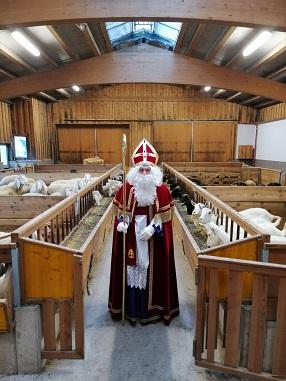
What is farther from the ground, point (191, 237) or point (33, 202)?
point (33, 202)

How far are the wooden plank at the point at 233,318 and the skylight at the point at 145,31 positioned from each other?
796cm

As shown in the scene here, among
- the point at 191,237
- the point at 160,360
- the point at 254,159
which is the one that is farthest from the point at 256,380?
the point at 254,159

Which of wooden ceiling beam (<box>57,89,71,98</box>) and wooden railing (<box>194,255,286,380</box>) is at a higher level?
wooden ceiling beam (<box>57,89,71,98</box>)

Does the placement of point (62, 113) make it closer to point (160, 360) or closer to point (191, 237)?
point (191, 237)

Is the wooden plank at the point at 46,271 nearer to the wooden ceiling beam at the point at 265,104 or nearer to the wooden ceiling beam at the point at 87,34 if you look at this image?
the wooden ceiling beam at the point at 87,34

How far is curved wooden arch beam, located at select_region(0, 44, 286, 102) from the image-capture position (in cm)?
743

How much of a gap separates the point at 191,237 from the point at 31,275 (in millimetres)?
1850

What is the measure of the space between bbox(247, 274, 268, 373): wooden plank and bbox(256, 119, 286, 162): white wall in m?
8.80

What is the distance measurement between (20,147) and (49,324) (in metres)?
9.33

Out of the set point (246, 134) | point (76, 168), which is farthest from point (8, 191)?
point (246, 134)

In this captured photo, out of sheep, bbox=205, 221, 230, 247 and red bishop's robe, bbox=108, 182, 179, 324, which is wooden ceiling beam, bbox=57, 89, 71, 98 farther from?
sheep, bbox=205, 221, 230, 247

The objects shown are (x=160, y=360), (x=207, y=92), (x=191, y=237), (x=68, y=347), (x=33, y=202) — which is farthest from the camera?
(x=207, y=92)

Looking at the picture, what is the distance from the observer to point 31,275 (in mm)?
1879

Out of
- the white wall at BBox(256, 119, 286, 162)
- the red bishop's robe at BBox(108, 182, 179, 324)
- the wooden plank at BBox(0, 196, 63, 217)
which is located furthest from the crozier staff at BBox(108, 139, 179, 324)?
the white wall at BBox(256, 119, 286, 162)
